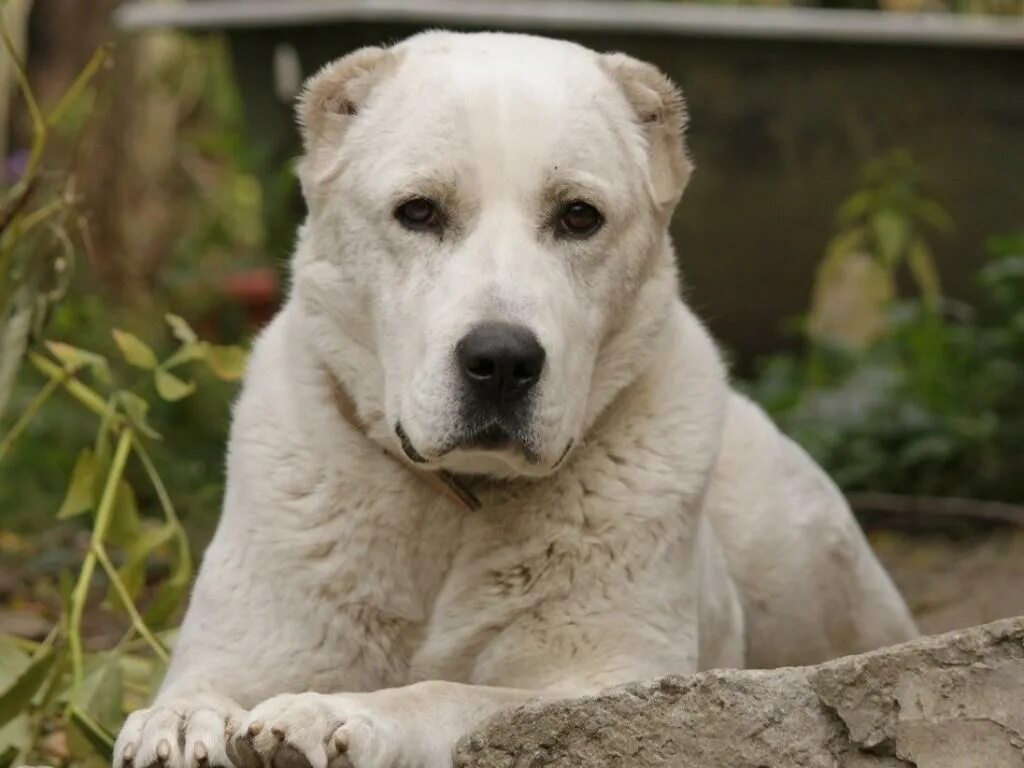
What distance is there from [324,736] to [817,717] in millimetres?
704

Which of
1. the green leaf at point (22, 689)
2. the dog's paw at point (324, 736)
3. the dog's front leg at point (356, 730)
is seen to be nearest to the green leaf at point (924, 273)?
the green leaf at point (22, 689)

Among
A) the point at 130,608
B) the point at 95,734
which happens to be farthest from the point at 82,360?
the point at 95,734

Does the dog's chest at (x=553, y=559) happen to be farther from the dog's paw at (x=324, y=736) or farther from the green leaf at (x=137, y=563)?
the green leaf at (x=137, y=563)

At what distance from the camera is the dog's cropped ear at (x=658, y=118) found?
11.8 ft

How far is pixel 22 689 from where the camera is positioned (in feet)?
12.3

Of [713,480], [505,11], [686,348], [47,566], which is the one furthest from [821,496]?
[505,11]

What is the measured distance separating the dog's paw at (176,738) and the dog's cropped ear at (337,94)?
3.71 ft

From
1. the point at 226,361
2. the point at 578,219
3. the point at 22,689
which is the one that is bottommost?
the point at 22,689

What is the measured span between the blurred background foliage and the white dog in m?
0.55

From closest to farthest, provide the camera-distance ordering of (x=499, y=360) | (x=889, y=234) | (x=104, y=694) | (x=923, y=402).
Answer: (x=499, y=360)
(x=104, y=694)
(x=923, y=402)
(x=889, y=234)

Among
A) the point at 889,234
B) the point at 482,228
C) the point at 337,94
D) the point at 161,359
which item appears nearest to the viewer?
the point at 482,228

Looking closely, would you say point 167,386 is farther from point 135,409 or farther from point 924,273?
point 924,273

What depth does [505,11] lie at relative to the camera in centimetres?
785

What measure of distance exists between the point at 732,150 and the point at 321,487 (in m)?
5.09
